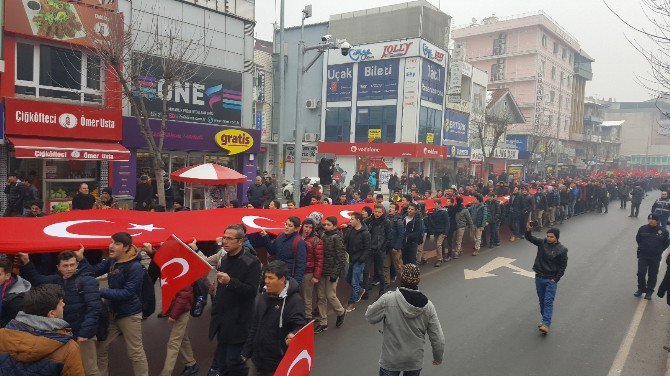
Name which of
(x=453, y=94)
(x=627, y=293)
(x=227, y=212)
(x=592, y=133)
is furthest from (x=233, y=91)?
(x=592, y=133)

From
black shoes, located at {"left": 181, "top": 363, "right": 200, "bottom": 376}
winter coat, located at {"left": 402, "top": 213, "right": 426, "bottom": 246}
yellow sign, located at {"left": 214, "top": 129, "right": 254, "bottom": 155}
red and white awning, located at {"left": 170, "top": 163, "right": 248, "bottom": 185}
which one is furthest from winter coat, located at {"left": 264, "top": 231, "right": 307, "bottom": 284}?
yellow sign, located at {"left": 214, "top": 129, "right": 254, "bottom": 155}

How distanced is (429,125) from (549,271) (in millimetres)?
28426

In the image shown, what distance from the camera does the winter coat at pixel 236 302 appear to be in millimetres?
5098

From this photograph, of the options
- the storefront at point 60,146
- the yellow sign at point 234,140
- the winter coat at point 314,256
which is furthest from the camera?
the yellow sign at point 234,140

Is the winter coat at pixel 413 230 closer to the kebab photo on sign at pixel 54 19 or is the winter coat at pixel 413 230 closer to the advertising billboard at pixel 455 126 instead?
the kebab photo on sign at pixel 54 19

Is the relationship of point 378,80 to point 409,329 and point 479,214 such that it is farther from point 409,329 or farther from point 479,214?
point 409,329

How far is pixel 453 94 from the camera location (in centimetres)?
3662

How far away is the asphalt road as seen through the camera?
6473 millimetres

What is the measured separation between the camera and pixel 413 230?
10383mm

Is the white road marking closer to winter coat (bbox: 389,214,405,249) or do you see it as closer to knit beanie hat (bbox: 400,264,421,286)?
knit beanie hat (bbox: 400,264,421,286)

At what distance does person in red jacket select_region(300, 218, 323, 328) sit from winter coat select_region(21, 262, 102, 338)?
340cm

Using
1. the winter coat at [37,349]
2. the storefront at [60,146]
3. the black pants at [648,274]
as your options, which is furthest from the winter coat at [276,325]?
the storefront at [60,146]

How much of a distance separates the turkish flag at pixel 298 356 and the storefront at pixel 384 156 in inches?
1098

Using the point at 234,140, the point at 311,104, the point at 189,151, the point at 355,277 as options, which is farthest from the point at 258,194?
the point at 311,104
